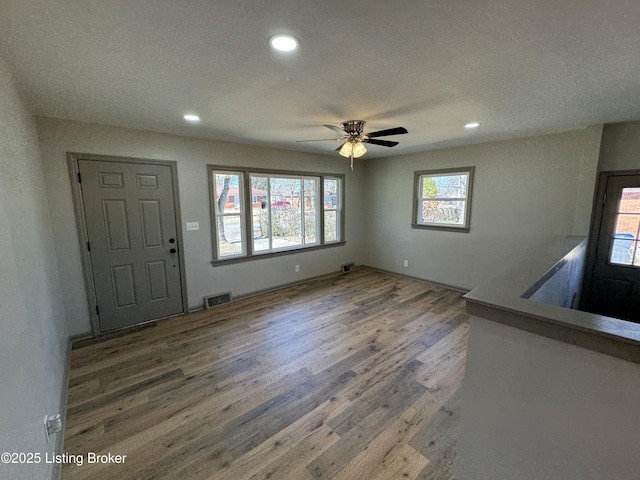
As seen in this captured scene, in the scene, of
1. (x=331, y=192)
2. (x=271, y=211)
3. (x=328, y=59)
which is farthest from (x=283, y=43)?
(x=331, y=192)

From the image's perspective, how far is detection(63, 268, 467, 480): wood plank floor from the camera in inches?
66.6

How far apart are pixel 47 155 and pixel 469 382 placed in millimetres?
4198

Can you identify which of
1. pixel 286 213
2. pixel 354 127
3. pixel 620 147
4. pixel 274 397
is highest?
pixel 354 127

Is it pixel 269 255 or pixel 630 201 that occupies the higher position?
pixel 630 201

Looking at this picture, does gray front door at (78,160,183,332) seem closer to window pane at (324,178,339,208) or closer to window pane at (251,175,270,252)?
window pane at (251,175,270,252)

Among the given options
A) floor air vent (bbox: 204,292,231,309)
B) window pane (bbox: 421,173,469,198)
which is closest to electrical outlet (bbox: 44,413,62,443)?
floor air vent (bbox: 204,292,231,309)

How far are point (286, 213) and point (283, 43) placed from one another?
3.49 m

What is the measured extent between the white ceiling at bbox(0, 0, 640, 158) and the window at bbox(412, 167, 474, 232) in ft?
5.52

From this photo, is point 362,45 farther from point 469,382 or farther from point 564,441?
point 564,441

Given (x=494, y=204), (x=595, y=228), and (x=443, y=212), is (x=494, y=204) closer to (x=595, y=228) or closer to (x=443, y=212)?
(x=443, y=212)

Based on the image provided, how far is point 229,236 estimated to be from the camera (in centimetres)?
426

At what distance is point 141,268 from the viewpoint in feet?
11.5

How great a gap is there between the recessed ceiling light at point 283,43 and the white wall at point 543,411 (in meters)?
Answer: 1.73

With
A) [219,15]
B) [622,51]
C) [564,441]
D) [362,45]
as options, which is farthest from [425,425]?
[219,15]
